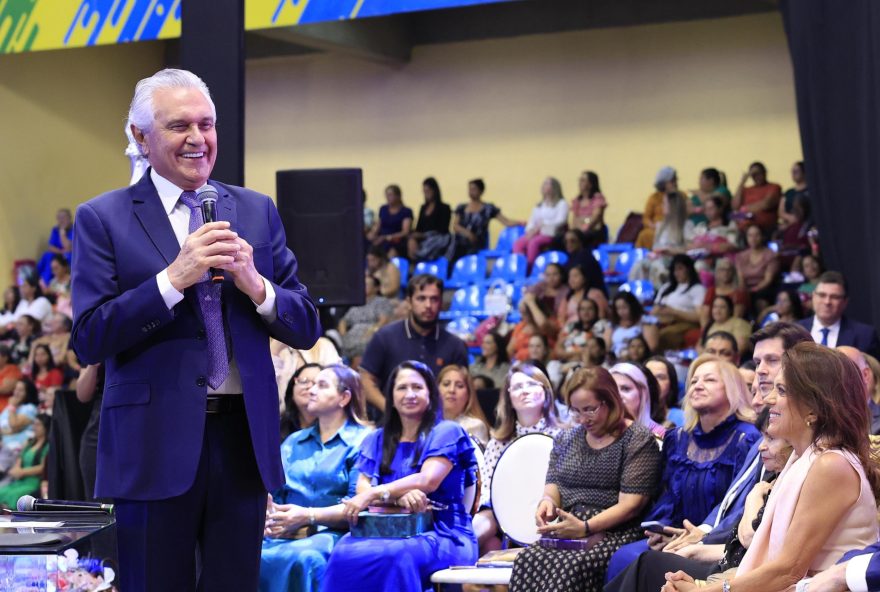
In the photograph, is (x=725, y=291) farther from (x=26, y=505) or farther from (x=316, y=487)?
(x=26, y=505)

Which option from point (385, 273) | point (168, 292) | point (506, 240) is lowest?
point (168, 292)

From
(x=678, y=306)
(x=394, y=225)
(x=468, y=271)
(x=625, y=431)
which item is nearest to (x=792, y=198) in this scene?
(x=678, y=306)

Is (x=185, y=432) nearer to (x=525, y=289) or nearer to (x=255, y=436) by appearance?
(x=255, y=436)

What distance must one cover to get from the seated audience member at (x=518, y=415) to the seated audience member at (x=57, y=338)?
6261mm

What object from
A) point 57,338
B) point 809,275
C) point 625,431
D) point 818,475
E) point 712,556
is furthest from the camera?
point 57,338

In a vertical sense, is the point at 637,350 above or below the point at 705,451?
above

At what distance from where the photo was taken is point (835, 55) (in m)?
6.48

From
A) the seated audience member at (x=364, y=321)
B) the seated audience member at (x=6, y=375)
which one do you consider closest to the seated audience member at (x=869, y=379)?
the seated audience member at (x=364, y=321)

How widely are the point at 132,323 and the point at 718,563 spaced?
95.1 inches

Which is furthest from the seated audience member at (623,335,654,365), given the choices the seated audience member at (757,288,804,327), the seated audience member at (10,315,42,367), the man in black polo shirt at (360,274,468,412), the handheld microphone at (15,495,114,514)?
the handheld microphone at (15,495,114,514)

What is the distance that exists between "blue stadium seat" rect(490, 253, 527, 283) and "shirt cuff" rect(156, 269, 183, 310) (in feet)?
28.7

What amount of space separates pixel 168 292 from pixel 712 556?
8.08 ft

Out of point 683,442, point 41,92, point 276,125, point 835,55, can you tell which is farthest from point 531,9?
point 683,442

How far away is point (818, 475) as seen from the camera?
115 inches
